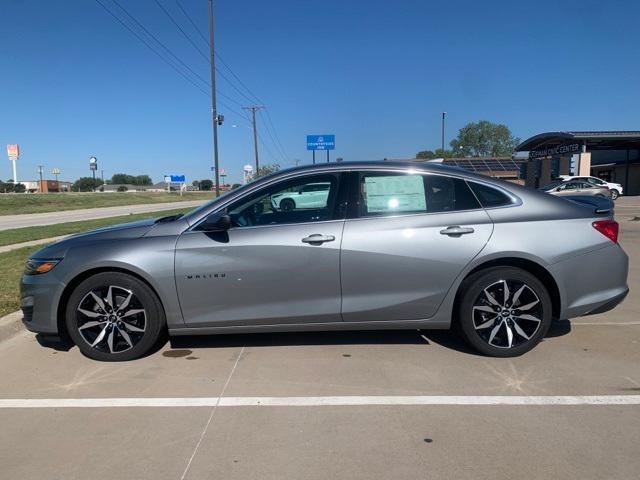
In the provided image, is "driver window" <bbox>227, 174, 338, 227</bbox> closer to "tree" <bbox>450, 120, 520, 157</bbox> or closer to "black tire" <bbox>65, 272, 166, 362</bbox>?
"black tire" <bbox>65, 272, 166, 362</bbox>

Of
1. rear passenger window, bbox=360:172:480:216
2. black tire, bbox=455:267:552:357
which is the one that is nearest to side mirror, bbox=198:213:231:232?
rear passenger window, bbox=360:172:480:216

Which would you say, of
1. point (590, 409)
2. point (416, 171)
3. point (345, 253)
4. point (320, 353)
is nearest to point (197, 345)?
point (320, 353)

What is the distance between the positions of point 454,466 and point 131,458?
71.7 inches

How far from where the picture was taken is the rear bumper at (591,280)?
13.9 ft

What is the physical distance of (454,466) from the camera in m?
2.79

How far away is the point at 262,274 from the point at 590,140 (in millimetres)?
43669

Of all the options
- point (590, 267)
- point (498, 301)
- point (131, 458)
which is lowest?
point (131, 458)

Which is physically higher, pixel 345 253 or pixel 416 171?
pixel 416 171

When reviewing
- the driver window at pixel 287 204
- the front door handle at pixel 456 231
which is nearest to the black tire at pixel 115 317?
the driver window at pixel 287 204

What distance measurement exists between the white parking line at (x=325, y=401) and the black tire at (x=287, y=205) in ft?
5.33

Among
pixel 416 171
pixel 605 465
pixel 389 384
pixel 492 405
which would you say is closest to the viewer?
pixel 605 465

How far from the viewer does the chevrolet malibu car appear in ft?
13.7

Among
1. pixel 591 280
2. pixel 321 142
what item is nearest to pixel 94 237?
pixel 591 280

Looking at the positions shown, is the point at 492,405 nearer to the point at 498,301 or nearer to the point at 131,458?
the point at 498,301
